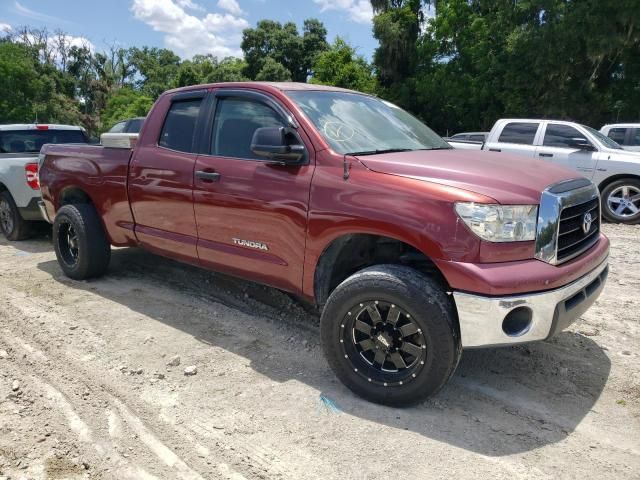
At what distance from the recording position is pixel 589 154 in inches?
363

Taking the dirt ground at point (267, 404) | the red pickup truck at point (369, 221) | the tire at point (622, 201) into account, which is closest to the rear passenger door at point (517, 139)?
the tire at point (622, 201)

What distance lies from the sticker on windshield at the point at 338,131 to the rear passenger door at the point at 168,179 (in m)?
1.17

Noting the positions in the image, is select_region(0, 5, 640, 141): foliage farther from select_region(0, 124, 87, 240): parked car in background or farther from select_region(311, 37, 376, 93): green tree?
select_region(0, 124, 87, 240): parked car in background

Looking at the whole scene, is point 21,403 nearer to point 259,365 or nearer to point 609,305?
point 259,365

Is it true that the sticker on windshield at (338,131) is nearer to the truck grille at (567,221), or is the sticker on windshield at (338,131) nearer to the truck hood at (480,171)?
the truck hood at (480,171)

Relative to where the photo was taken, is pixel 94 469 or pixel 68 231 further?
pixel 68 231

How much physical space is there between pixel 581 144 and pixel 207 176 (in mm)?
7553

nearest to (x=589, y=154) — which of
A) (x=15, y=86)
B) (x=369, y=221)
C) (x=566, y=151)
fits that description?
(x=566, y=151)

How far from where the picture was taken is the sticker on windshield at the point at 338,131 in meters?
3.59

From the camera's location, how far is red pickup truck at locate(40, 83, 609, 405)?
2830 mm

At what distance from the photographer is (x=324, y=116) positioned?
3.76 m

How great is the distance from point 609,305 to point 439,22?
26.1 meters

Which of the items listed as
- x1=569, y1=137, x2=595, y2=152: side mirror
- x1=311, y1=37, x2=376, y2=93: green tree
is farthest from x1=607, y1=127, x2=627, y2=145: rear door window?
x1=311, y1=37, x2=376, y2=93: green tree

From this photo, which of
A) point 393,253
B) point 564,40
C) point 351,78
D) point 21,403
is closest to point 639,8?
point 564,40
